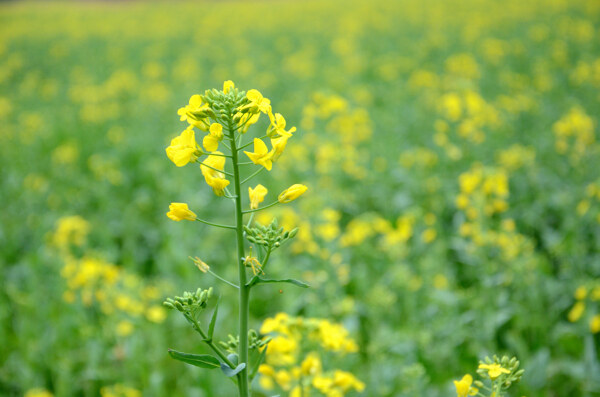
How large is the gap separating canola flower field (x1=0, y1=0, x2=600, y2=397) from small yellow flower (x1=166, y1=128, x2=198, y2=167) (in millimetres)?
115

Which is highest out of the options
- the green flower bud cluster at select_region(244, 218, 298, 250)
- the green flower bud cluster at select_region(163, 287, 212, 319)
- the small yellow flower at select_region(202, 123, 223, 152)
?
the small yellow flower at select_region(202, 123, 223, 152)

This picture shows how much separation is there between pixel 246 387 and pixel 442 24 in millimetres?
13660

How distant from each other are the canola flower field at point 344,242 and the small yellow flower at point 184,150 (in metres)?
0.11

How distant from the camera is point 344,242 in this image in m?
3.47

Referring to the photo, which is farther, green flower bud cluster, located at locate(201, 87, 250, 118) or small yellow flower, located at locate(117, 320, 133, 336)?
small yellow flower, located at locate(117, 320, 133, 336)

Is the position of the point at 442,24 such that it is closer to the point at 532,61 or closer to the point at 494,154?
the point at 532,61

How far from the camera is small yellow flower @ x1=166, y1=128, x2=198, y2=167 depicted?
117cm

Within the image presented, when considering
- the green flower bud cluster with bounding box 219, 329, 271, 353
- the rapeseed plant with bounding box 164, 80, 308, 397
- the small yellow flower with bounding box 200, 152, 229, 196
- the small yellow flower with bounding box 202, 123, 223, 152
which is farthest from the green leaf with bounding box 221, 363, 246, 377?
the small yellow flower with bounding box 202, 123, 223, 152

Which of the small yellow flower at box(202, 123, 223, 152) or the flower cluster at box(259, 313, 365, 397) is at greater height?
the small yellow flower at box(202, 123, 223, 152)

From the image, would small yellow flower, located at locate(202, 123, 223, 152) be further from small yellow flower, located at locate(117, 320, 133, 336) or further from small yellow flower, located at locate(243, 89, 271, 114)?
small yellow flower, located at locate(117, 320, 133, 336)

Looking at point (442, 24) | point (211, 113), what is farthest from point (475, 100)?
point (442, 24)

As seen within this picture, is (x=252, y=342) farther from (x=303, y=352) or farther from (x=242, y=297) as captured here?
(x=303, y=352)

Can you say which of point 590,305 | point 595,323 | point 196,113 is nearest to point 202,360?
point 196,113

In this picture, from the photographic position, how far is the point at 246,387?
116 centimetres
